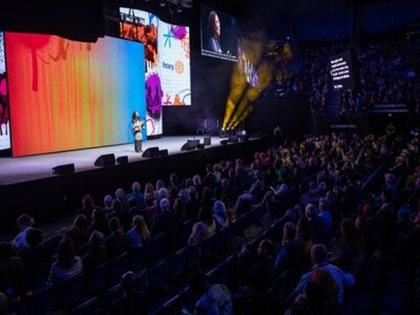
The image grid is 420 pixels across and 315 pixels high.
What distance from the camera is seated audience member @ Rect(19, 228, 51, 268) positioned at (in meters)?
5.48

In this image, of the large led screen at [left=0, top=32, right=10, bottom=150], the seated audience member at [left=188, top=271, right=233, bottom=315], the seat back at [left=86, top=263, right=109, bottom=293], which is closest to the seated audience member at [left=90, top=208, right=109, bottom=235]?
the seat back at [left=86, top=263, right=109, bottom=293]

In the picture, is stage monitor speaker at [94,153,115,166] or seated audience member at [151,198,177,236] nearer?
seated audience member at [151,198,177,236]

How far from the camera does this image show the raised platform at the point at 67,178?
889cm

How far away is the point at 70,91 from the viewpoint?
14.4 meters

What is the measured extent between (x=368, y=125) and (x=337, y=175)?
1321cm

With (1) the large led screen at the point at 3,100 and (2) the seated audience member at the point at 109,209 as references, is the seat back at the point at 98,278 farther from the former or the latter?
(1) the large led screen at the point at 3,100

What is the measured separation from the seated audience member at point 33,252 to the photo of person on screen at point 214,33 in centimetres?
1406

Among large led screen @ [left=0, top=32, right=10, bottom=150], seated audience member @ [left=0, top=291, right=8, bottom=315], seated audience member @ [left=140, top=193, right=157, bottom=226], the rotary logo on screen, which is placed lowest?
seated audience member @ [left=140, top=193, right=157, bottom=226]

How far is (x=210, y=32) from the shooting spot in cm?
1867

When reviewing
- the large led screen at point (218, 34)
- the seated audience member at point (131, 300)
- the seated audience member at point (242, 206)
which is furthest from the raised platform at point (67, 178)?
the seated audience member at point (131, 300)

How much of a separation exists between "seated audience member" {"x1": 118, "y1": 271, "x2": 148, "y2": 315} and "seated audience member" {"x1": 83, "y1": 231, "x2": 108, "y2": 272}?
138 cm

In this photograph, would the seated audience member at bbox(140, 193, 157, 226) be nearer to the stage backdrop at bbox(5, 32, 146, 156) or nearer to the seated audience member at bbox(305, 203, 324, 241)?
the seated audience member at bbox(305, 203, 324, 241)

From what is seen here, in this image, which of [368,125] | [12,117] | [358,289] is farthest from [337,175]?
[368,125]

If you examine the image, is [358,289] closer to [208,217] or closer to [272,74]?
[208,217]
